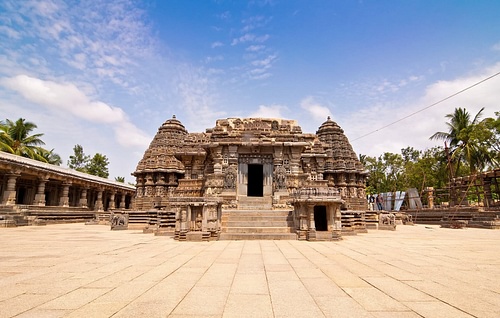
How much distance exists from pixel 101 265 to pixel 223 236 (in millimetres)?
6052

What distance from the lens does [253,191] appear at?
23219mm

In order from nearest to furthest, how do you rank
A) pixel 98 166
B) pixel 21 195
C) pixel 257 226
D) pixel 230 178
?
1. pixel 257 226
2. pixel 230 178
3. pixel 21 195
4. pixel 98 166

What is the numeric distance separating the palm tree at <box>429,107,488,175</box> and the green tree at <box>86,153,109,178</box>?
5661 cm

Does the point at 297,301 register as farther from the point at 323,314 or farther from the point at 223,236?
the point at 223,236

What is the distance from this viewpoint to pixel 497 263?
647cm

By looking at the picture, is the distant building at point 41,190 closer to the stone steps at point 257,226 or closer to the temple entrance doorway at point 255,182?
the stone steps at point 257,226

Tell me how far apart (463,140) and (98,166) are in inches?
2351

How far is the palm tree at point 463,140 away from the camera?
1225 inches

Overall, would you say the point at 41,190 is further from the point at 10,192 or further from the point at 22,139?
the point at 22,139

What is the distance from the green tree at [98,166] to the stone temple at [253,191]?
30581 mm

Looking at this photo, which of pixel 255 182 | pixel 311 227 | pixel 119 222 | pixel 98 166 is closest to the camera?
pixel 311 227

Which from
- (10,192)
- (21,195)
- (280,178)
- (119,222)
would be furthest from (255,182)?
(21,195)

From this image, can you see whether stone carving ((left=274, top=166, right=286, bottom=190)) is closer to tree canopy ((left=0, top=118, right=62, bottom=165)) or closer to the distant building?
the distant building

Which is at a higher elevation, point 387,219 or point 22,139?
point 22,139
